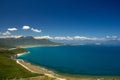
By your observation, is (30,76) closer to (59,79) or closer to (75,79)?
(59,79)

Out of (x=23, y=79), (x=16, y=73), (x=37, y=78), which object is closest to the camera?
(x=23, y=79)

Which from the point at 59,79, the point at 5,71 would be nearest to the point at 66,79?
the point at 59,79

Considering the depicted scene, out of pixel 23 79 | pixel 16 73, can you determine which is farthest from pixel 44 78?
pixel 16 73

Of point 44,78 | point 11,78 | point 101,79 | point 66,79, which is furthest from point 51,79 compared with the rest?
point 101,79

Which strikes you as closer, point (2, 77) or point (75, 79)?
point (2, 77)

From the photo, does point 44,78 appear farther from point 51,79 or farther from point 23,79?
point 23,79

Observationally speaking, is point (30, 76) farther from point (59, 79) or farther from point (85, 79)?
point (85, 79)

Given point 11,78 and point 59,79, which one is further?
point 59,79

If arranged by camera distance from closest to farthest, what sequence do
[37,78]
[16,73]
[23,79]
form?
[23,79] < [37,78] < [16,73]
